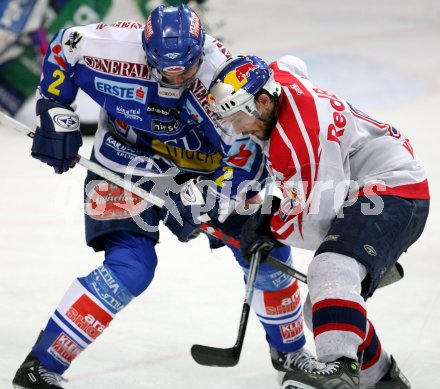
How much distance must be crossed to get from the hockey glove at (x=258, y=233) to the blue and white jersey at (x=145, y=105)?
5.4 inches

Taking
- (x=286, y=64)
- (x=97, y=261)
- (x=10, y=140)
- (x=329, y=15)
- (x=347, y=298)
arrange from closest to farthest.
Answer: (x=347, y=298)
(x=286, y=64)
(x=97, y=261)
(x=10, y=140)
(x=329, y=15)

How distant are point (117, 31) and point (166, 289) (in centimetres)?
123

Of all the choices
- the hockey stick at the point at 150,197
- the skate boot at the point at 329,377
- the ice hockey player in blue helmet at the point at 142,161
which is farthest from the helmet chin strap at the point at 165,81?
the skate boot at the point at 329,377

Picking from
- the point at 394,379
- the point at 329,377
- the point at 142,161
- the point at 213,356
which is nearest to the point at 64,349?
the point at 213,356

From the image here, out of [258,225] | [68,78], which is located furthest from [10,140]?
[258,225]

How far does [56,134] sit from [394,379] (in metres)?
1.32

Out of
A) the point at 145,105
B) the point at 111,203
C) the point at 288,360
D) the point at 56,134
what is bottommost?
the point at 288,360

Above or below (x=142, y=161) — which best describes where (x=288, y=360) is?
below

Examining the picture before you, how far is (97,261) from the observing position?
4480 millimetres

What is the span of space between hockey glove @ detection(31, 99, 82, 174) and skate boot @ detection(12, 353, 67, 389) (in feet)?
2.10

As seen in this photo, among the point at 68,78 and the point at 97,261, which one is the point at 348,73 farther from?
the point at 68,78

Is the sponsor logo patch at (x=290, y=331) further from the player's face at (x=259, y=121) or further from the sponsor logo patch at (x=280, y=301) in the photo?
the player's face at (x=259, y=121)

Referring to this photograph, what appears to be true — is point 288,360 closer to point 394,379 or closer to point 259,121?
point 394,379

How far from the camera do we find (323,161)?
2.84 metres
